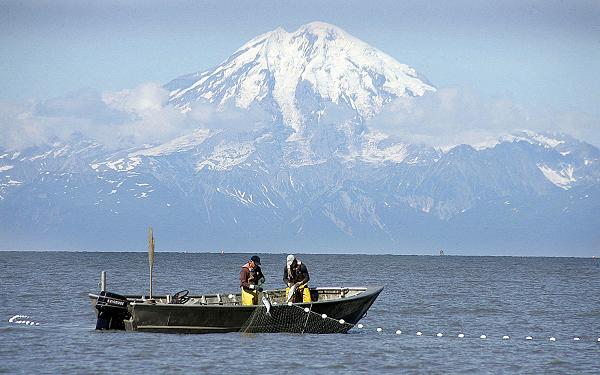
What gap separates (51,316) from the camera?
190 feet

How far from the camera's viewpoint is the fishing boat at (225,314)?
4400cm

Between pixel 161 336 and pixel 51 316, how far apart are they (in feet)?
48.4

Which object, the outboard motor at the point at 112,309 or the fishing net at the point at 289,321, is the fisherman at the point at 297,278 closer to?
the fishing net at the point at 289,321

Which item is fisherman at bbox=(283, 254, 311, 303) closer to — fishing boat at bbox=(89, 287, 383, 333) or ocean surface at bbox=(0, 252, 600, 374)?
fishing boat at bbox=(89, 287, 383, 333)

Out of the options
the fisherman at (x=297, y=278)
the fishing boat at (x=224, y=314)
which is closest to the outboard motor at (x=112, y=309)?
the fishing boat at (x=224, y=314)

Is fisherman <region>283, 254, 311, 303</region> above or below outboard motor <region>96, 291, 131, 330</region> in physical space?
above

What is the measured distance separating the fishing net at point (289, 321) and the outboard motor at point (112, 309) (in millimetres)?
4054

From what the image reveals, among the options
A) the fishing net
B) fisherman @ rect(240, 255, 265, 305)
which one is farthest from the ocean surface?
fisherman @ rect(240, 255, 265, 305)

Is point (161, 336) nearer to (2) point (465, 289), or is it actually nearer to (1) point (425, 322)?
(1) point (425, 322)

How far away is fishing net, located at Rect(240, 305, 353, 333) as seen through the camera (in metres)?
45.0

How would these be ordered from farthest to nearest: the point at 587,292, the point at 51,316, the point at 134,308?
the point at 587,292 → the point at 51,316 → the point at 134,308

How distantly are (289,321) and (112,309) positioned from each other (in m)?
6.04

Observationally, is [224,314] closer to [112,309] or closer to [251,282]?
[251,282]

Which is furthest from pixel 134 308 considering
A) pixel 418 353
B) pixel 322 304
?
pixel 418 353
